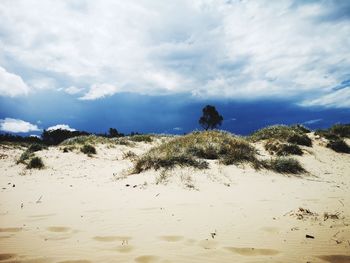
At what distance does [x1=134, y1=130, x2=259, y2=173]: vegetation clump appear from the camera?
973 centimetres

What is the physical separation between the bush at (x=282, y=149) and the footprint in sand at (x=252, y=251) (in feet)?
30.2

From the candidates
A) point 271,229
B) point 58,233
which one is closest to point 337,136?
point 271,229

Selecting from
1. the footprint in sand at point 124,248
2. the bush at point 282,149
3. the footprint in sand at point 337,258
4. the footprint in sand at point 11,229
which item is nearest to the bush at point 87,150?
the bush at point 282,149

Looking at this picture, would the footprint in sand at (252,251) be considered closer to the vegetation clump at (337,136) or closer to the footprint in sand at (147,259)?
the footprint in sand at (147,259)

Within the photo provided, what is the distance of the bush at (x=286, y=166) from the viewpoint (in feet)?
31.5

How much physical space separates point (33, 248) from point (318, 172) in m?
8.86

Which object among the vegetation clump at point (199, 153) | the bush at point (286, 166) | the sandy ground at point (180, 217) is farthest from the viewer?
the vegetation clump at point (199, 153)

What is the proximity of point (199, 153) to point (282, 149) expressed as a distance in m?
3.83

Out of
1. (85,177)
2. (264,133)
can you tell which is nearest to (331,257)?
(85,177)

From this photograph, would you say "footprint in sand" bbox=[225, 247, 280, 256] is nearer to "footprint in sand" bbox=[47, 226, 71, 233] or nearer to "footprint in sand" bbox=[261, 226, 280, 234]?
"footprint in sand" bbox=[261, 226, 280, 234]

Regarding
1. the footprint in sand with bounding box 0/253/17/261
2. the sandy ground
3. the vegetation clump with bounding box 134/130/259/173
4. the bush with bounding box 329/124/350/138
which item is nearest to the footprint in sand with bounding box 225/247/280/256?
the sandy ground

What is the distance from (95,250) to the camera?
372cm

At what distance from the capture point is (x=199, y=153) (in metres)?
11.4

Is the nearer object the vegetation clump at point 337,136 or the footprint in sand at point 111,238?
the footprint in sand at point 111,238
